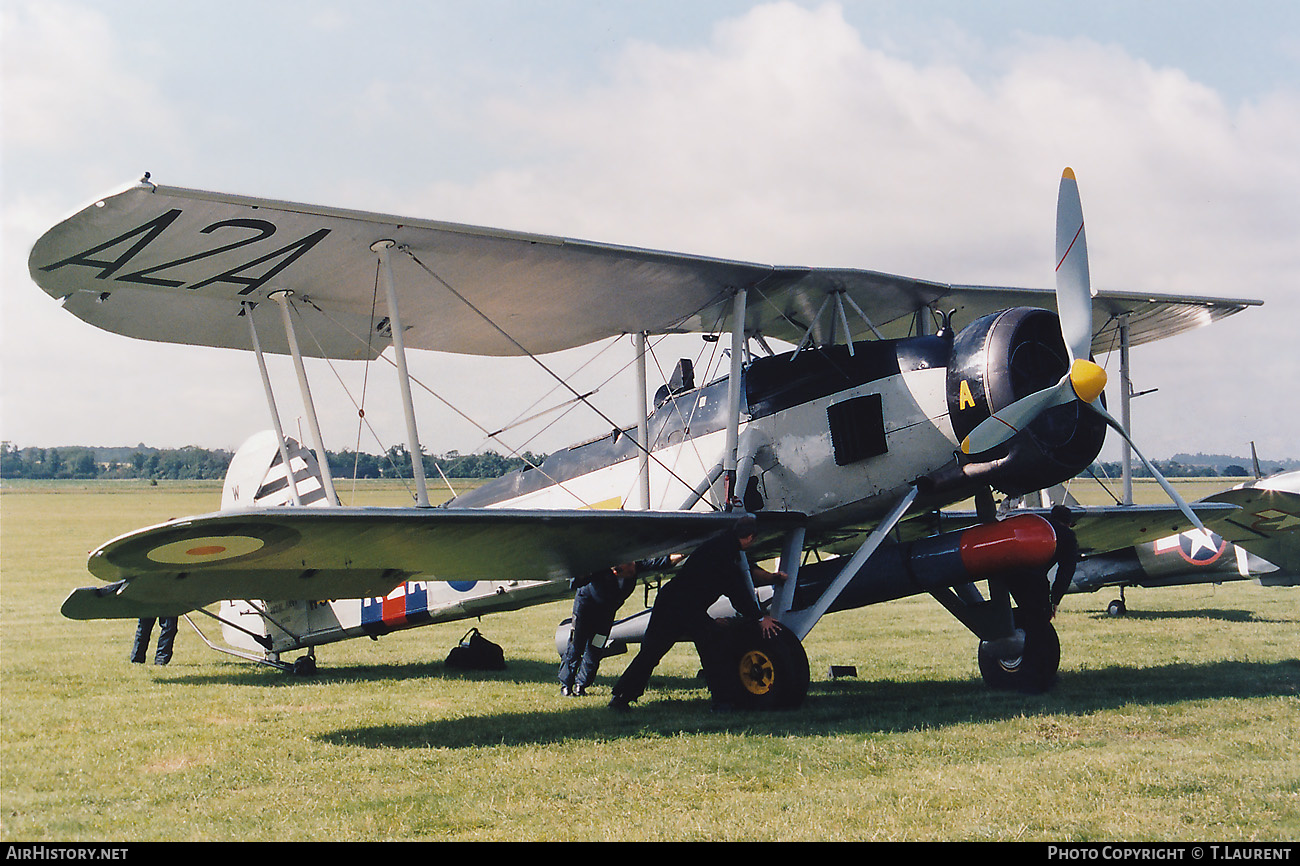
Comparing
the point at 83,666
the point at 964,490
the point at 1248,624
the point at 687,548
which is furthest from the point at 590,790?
the point at 1248,624

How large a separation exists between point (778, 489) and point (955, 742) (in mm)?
2518

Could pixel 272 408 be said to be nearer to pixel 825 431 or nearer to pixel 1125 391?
pixel 825 431

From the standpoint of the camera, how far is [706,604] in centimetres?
699

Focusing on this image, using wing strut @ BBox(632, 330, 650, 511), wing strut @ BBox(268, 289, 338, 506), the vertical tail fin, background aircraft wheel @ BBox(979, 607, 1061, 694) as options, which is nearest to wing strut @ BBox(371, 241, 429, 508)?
wing strut @ BBox(268, 289, 338, 506)

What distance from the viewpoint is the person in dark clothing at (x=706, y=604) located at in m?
6.94

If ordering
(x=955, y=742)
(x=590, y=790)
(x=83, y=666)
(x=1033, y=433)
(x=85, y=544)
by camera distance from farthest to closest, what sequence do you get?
(x=85, y=544)
(x=83, y=666)
(x=1033, y=433)
(x=955, y=742)
(x=590, y=790)

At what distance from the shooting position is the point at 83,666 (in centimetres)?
1003

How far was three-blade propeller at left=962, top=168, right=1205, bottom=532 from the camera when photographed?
6.48 metres

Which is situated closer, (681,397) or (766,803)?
(766,803)

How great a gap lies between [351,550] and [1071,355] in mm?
5119

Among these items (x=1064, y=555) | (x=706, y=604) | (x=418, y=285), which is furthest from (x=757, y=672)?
(x=418, y=285)

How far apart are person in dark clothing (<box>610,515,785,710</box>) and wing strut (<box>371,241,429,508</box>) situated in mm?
1844

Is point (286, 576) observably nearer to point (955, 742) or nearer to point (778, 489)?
point (778, 489)

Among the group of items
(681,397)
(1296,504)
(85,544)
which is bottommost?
(85,544)
